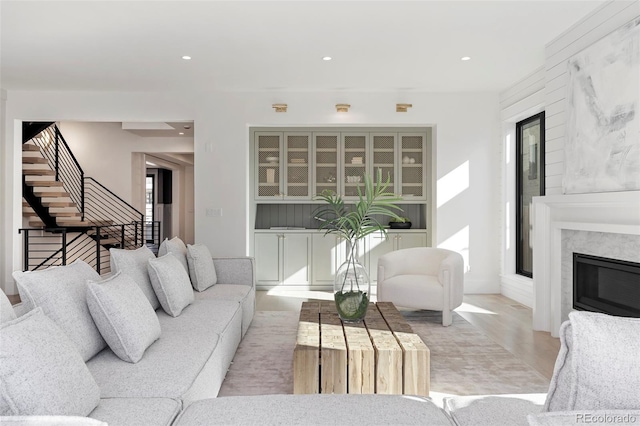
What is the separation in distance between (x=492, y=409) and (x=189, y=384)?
120 cm

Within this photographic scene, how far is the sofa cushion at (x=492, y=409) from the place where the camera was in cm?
148

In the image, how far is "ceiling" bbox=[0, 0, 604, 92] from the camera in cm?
356

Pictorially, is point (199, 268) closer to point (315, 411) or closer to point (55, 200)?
point (315, 411)

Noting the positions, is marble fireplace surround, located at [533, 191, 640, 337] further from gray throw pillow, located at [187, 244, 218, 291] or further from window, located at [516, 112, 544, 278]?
gray throw pillow, located at [187, 244, 218, 291]

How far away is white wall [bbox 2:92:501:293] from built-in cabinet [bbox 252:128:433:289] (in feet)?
1.77

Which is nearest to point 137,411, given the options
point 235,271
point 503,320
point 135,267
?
point 135,267

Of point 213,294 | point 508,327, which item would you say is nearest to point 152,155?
point 213,294

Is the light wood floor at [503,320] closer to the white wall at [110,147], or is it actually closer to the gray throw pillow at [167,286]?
the gray throw pillow at [167,286]

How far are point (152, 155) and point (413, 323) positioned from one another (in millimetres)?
7840

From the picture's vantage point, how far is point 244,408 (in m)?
1.60

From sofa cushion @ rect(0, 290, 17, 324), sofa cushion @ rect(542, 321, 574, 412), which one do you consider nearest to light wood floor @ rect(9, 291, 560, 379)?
sofa cushion @ rect(542, 321, 574, 412)

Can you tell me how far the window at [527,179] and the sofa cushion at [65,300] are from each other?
4.79m

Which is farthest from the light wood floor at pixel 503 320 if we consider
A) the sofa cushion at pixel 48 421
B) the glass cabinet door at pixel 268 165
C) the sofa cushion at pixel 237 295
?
the sofa cushion at pixel 48 421

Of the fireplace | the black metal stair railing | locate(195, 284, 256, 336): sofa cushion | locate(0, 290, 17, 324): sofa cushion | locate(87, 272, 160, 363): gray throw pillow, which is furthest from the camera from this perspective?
the black metal stair railing
